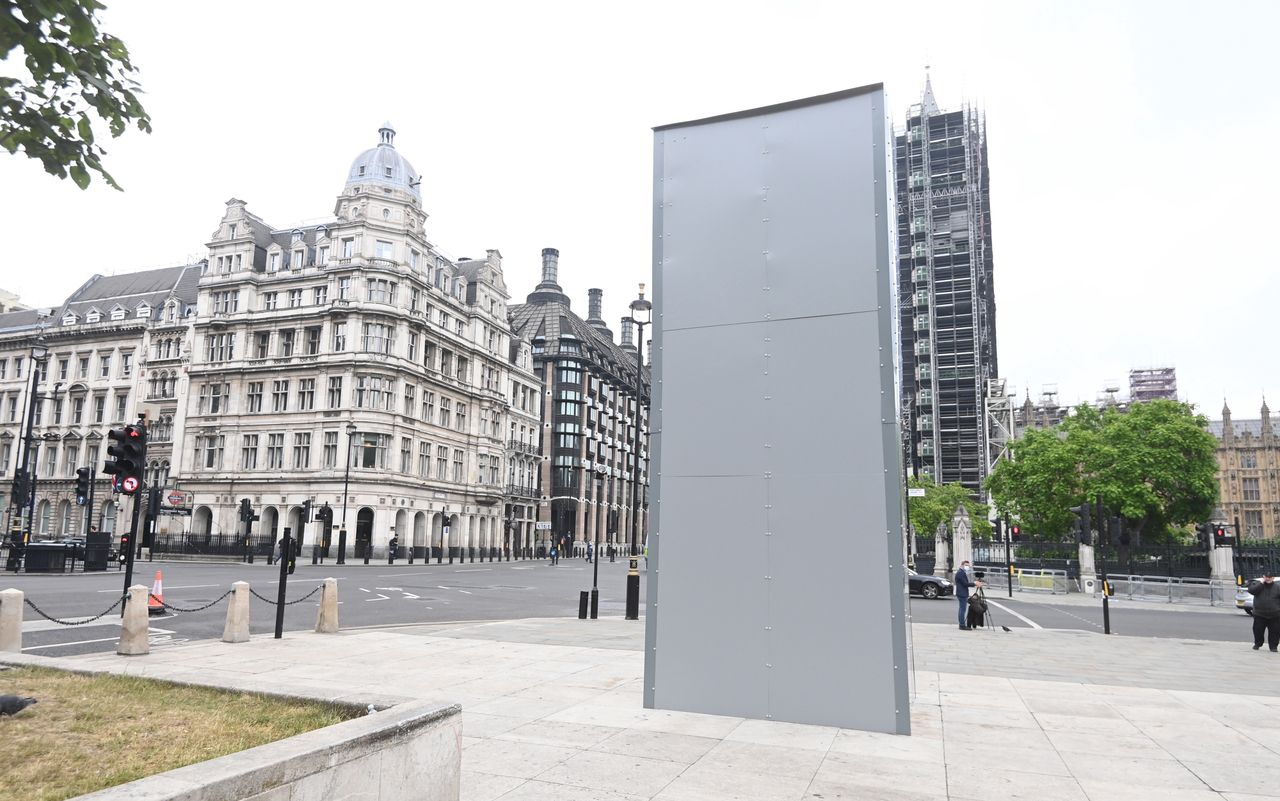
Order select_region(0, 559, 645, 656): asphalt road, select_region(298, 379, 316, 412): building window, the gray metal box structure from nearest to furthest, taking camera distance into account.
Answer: the gray metal box structure, select_region(0, 559, 645, 656): asphalt road, select_region(298, 379, 316, 412): building window

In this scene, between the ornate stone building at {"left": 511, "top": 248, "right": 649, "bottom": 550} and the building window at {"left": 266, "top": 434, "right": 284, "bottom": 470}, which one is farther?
the ornate stone building at {"left": 511, "top": 248, "right": 649, "bottom": 550}

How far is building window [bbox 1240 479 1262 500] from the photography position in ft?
344

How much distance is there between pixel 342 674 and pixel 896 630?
6.80 metres

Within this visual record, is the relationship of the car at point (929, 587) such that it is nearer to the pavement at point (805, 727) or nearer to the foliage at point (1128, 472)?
the pavement at point (805, 727)

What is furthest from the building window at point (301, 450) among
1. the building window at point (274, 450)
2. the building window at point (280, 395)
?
the building window at point (280, 395)

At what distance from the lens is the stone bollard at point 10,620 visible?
10.8 metres

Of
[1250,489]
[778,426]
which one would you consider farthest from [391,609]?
[1250,489]

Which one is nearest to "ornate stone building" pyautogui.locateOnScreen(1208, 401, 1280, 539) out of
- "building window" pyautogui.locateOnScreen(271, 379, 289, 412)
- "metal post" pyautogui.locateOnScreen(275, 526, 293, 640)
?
"building window" pyautogui.locateOnScreen(271, 379, 289, 412)

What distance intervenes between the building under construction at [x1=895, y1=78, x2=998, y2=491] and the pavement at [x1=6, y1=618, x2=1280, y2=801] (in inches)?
2880

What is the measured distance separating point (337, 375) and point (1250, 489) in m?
115

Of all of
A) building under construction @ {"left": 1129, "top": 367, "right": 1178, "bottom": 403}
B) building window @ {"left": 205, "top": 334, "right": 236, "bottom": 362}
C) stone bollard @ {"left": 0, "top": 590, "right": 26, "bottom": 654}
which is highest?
building under construction @ {"left": 1129, "top": 367, "right": 1178, "bottom": 403}

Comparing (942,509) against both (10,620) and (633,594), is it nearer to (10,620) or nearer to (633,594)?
(633,594)

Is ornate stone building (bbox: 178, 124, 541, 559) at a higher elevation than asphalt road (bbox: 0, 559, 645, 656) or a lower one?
higher

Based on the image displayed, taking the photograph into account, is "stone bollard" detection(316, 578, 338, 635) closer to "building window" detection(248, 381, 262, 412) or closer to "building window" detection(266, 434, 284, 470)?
"building window" detection(266, 434, 284, 470)
